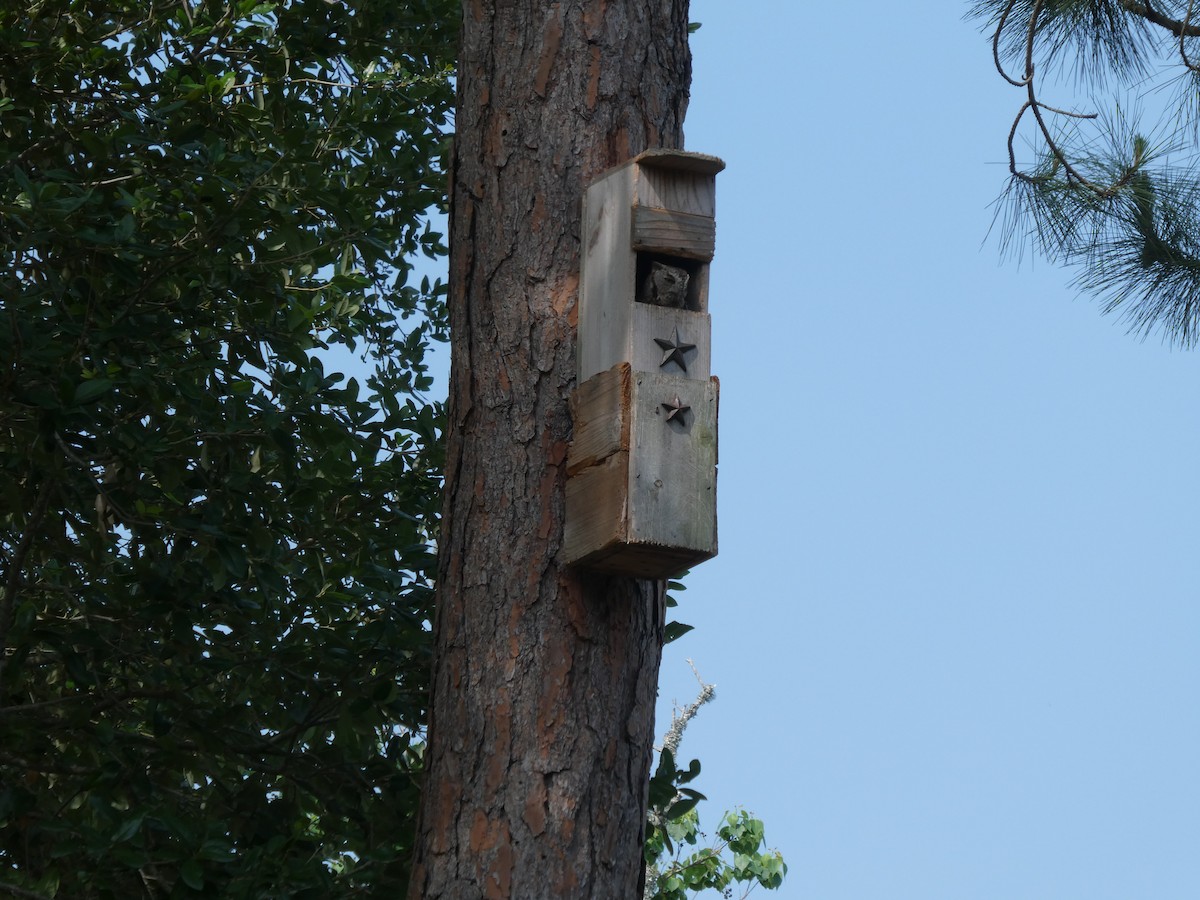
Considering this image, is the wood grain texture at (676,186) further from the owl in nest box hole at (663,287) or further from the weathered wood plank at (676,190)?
the owl in nest box hole at (663,287)

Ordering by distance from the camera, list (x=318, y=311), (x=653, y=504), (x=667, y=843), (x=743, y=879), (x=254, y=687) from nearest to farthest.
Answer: (x=653, y=504) → (x=667, y=843) → (x=254, y=687) → (x=318, y=311) → (x=743, y=879)

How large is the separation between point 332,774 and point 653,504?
5.20 feet

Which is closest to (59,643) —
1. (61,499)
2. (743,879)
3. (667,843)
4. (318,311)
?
(61,499)

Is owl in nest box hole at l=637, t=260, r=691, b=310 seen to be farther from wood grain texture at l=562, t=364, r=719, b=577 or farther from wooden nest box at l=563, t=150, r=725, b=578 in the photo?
wood grain texture at l=562, t=364, r=719, b=577

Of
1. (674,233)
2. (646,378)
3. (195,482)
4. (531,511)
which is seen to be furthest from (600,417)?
(195,482)

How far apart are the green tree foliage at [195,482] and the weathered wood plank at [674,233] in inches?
53.1

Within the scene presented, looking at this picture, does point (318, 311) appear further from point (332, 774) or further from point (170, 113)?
point (332, 774)

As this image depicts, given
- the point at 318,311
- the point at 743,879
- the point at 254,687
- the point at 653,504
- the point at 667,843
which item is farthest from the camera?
the point at 743,879

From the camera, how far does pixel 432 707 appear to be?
2.84m

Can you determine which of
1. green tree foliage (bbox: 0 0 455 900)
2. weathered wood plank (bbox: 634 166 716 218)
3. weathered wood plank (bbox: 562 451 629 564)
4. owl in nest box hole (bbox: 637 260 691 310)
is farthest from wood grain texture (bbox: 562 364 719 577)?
green tree foliage (bbox: 0 0 455 900)

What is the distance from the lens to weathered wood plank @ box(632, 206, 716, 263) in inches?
110

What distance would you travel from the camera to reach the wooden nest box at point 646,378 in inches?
106

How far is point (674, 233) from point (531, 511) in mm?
549

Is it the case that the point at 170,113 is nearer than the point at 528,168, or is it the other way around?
the point at 528,168
